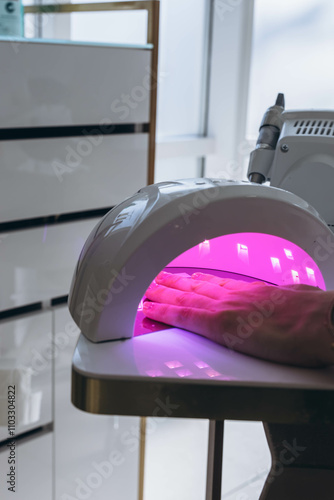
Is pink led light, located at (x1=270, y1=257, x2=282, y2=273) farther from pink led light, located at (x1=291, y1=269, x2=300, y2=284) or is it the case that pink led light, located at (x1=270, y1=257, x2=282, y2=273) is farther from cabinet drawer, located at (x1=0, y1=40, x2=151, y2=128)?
cabinet drawer, located at (x1=0, y1=40, x2=151, y2=128)

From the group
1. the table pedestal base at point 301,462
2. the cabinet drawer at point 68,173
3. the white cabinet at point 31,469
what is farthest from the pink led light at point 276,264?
the white cabinet at point 31,469

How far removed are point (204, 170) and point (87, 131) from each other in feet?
6.05

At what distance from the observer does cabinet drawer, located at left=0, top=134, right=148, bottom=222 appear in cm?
161

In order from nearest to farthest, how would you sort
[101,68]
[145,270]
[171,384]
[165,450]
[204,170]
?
[171,384] < [145,270] < [101,68] < [165,450] < [204,170]

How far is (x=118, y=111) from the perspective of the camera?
5.84ft

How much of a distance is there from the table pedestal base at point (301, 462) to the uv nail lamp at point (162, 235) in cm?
21

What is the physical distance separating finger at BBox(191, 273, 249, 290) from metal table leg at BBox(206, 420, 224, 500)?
20 cm

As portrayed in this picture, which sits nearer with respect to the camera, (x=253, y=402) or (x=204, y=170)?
(x=253, y=402)

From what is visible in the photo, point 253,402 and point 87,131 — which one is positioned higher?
point 87,131

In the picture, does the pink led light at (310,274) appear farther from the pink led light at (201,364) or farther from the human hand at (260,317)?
the pink led light at (201,364)

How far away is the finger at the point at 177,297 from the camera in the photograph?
0.81 meters

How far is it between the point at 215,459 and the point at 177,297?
0.25 meters

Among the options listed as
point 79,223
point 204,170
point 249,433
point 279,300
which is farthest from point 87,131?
point 204,170

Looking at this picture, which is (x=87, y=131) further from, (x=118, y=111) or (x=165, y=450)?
(x=165, y=450)
